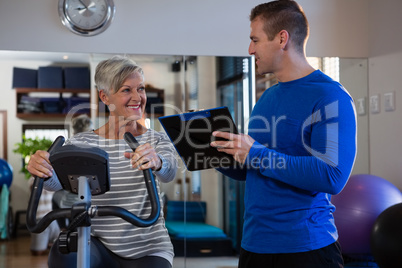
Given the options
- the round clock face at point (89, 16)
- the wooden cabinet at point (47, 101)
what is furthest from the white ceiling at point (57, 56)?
the wooden cabinet at point (47, 101)

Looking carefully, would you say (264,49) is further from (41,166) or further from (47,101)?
(47,101)

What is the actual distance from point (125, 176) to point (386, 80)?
2.50 meters

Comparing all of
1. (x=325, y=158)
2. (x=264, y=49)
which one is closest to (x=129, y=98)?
(x=264, y=49)

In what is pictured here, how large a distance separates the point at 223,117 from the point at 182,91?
2244 millimetres

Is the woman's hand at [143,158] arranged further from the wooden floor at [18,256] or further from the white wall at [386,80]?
the wooden floor at [18,256]

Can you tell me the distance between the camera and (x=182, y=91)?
3.60 metres

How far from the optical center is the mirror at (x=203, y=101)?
11.6 feet

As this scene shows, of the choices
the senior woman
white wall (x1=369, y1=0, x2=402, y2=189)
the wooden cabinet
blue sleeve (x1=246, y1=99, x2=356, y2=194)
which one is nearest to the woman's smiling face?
the senior woman

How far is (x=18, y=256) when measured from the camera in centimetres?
456

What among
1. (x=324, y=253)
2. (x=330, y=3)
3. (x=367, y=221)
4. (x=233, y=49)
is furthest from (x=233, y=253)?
(x=324, y=253)

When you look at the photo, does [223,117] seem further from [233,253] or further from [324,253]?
[233,253]

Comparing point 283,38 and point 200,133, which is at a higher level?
point 283,38

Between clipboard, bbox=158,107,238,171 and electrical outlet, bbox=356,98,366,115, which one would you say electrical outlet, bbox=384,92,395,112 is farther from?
clipboard, bbox=158,107,238,171

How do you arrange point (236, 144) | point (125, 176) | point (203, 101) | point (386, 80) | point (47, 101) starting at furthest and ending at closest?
point (47, 101) < point (203, 101) < point (386, 80) < point (125, 176) < point (236, 144)
